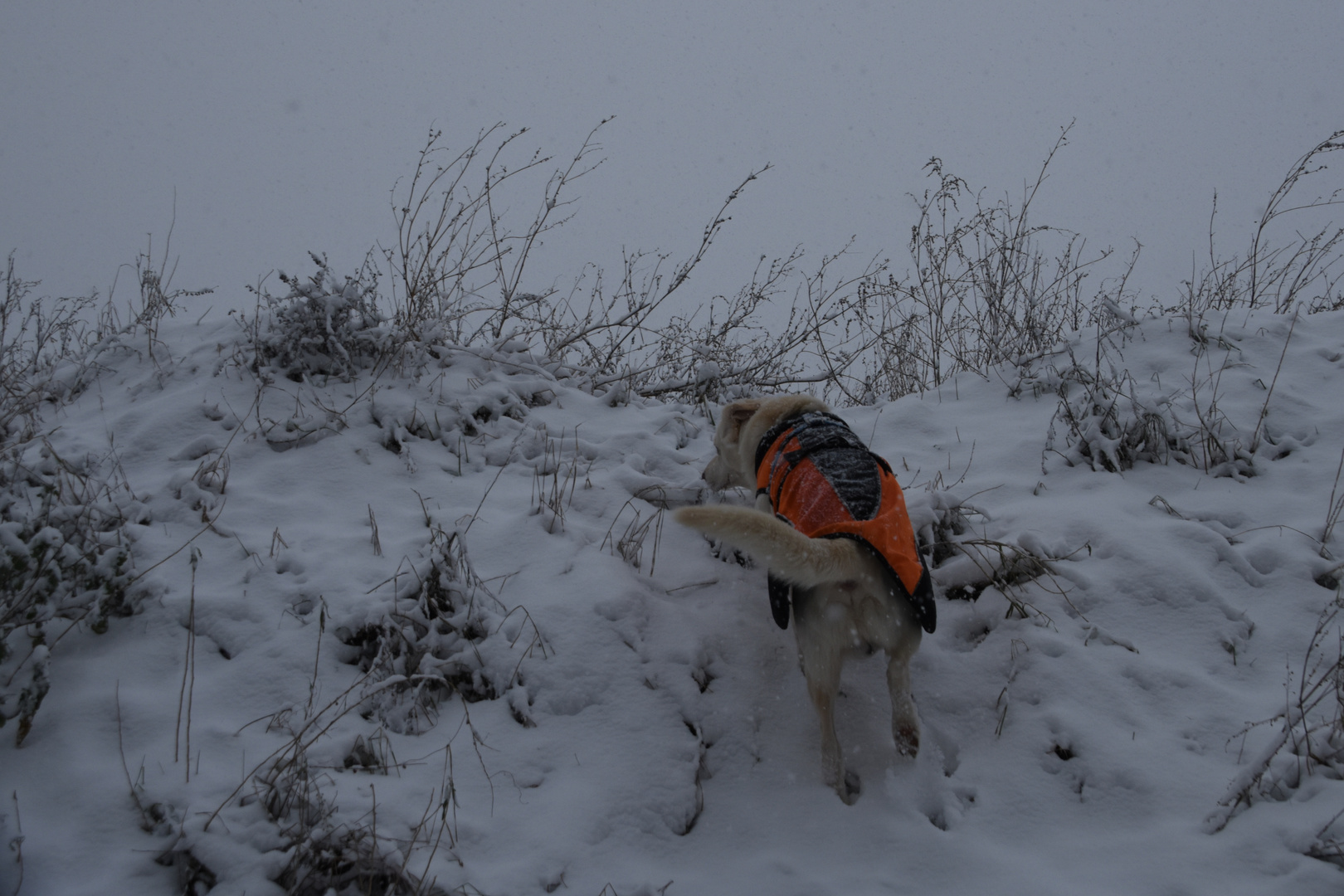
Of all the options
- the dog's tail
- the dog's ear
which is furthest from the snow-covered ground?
the dog's tail

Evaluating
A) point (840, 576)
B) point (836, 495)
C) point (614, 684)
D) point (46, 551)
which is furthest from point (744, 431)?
point (46, 551)

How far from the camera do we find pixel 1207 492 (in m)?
2.95

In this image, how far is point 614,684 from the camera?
2.19m

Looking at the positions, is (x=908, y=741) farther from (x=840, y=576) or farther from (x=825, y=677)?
(x=840, y=576)

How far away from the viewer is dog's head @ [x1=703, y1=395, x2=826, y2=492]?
3.07 metres

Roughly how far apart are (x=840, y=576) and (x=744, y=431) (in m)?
1.25

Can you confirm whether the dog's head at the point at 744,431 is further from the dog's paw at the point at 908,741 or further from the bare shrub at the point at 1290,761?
the bare shrub at the point at 1290,761

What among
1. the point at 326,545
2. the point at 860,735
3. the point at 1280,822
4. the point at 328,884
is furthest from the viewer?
the point at 326,545

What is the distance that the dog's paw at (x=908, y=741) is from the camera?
2100 mm

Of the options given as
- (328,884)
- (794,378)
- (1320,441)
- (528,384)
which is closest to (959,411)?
(794,378)

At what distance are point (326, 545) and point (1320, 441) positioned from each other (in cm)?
430

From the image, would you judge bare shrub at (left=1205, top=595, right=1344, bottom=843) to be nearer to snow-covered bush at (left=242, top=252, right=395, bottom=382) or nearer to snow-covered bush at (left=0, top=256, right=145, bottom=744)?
snow-covered bush at (left=0, top=256, right=145, bottom=744)

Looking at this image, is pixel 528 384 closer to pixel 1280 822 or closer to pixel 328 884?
pixel 328 884

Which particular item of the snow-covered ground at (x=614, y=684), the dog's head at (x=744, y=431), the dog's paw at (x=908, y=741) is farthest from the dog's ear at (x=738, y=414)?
the dog's paw at (x=908, y=741)
